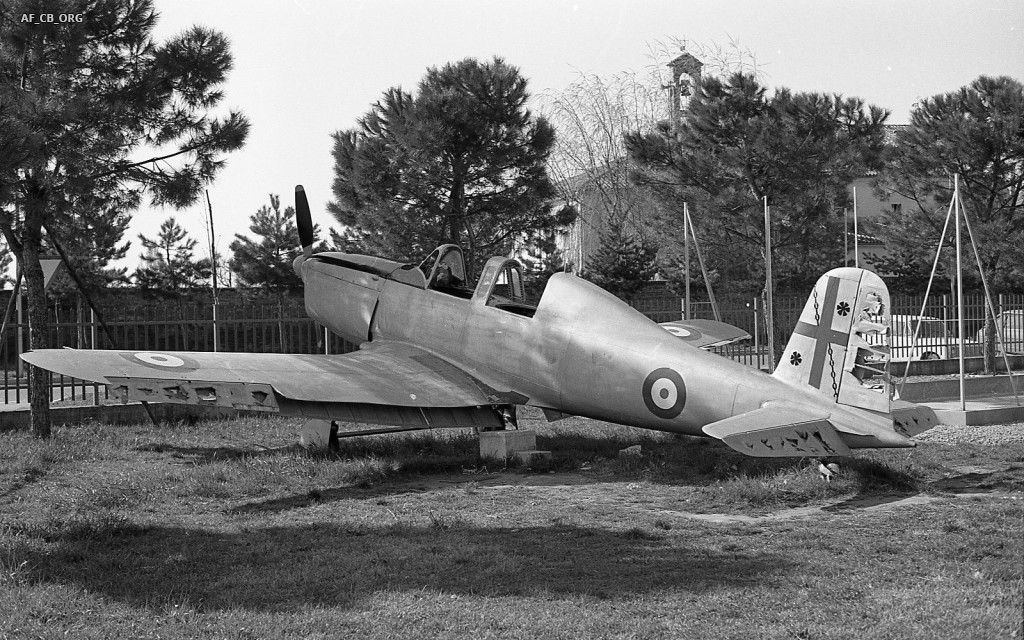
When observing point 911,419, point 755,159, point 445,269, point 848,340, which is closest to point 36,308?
point 445,269

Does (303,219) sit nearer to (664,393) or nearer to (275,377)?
(275,377)

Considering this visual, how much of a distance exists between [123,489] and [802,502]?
19.4ft

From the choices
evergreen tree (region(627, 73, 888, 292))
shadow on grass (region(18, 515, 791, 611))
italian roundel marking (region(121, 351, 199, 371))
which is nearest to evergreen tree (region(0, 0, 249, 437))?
italian roundel marking (region(121, 351, 199, 371))

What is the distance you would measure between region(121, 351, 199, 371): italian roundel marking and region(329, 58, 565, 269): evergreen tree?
11.7 meters

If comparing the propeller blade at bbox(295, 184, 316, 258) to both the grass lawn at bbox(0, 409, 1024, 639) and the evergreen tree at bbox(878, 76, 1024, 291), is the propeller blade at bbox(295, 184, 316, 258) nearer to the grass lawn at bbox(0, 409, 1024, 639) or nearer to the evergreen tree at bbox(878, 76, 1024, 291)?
the grass lawn at bbox(0, 409, 1024, 639)

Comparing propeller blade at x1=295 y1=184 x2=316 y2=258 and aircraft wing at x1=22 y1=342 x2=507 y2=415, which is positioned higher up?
propeller blade at x1=295 y1=184 x2=316 y2=258

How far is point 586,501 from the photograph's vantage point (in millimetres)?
7891

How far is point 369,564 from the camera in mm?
5754

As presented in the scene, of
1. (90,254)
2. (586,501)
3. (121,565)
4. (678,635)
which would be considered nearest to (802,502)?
(586,501)

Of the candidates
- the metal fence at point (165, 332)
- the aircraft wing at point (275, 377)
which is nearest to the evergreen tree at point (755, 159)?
the metal fence at point (165, 332)

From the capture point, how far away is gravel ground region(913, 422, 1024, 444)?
10.7m

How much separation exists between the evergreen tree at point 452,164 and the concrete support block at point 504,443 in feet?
36.0

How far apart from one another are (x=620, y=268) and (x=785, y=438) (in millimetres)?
22671

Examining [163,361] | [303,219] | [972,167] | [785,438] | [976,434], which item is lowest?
[976,434]
